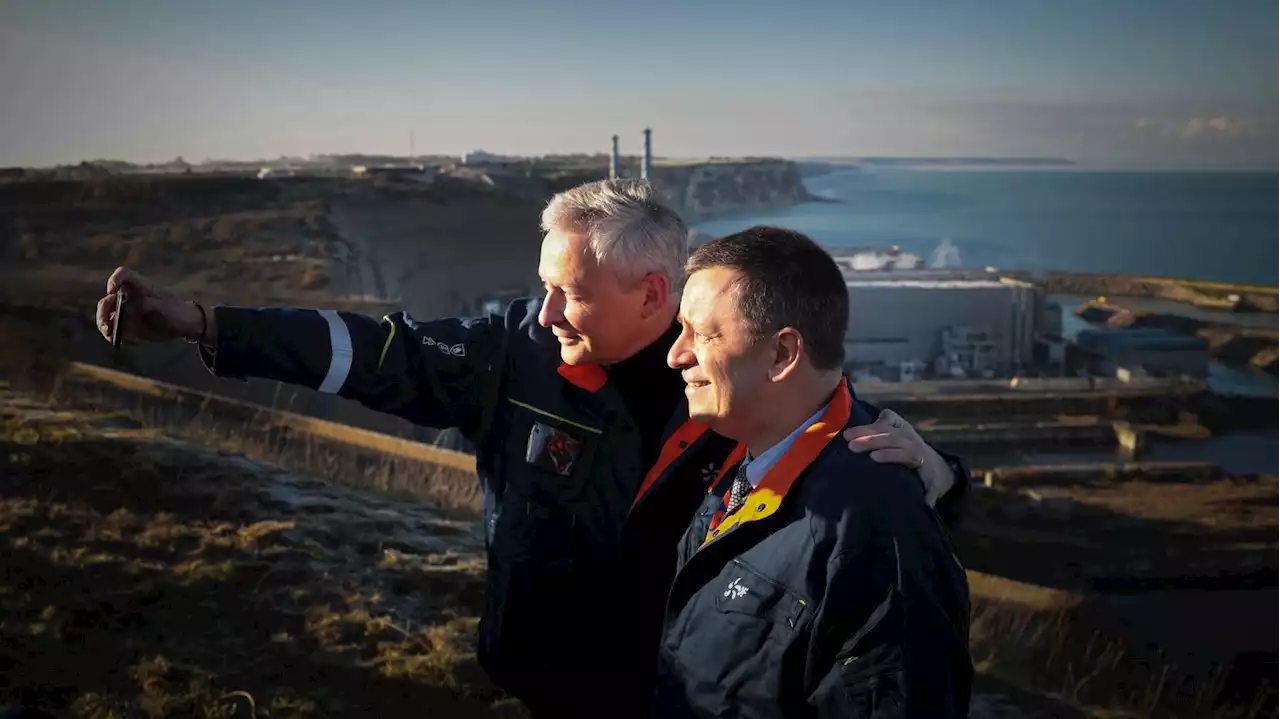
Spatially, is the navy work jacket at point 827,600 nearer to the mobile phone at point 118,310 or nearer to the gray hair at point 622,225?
the gray hair at point 622,225

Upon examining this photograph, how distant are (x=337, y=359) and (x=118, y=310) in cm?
43

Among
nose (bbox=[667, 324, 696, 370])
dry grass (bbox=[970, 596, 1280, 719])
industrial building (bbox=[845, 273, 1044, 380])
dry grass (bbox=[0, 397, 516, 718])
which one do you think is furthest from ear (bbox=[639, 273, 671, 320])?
industrial building (bbox=[845, 273, 1044, 380])

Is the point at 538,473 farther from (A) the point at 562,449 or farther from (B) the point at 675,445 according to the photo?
(B) the point at 675,445

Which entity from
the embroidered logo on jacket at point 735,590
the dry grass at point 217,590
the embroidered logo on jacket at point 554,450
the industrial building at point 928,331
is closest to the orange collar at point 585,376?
the embroidered logo on jacket at point 554,450

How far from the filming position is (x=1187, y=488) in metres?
22.3

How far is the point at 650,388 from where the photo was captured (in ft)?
7.16

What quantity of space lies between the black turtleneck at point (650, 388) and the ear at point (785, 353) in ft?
1.99

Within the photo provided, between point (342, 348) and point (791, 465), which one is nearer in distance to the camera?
point (791, 465)

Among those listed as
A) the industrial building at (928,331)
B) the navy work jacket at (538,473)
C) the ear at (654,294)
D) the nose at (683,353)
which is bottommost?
the industrial building at (928,331)

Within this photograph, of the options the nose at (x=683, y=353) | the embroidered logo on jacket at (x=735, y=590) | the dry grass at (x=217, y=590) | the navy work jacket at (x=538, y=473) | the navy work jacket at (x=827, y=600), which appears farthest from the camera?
the dry grass at (x=217, y=590)

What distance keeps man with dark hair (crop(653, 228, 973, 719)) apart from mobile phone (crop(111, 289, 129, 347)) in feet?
3.72

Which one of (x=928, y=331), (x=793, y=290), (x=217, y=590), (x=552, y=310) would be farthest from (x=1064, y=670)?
(x=928, y=331)

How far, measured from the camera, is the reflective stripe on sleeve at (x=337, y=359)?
2.15 m

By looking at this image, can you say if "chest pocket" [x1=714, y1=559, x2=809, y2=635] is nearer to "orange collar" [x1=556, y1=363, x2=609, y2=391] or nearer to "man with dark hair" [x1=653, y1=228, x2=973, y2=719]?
"man with dark hair" [x1=653, y1=228, x2=973, y2=719]
